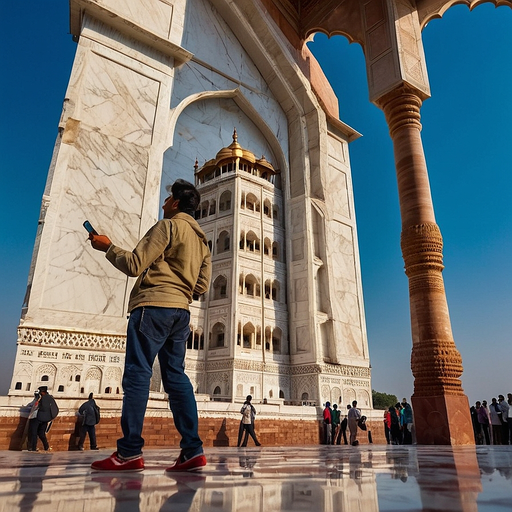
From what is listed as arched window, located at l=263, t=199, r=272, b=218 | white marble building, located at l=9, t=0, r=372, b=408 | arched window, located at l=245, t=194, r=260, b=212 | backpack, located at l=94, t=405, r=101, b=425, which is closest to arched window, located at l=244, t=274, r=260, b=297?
white marble building, located at l=9, t=0, r=372, b=408

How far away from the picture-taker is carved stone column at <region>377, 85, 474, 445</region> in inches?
277

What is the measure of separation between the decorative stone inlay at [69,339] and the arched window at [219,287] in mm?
9026

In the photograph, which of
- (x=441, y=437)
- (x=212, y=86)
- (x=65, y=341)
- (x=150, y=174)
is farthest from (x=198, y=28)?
(x=441, y=437)

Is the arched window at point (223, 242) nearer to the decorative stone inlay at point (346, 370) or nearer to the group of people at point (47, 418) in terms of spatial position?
the decorative stone inlay at point (346, 370)

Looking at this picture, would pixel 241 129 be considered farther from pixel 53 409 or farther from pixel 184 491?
pixel 184 491

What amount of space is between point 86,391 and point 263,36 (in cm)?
1254

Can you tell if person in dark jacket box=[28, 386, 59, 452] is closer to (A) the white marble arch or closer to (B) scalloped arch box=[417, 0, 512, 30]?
(A) the white marble arch

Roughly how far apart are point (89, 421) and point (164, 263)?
465cm

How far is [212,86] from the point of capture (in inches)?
568

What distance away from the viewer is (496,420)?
30.3ft

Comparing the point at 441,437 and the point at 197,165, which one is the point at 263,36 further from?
the point at 441,437

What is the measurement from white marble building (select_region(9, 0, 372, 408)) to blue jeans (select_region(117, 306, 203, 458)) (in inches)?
208

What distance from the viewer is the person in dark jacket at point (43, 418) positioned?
5.62m

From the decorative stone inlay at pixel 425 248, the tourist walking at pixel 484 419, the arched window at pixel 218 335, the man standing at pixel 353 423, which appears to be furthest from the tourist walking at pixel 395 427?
the arched window at pixel 218 335
